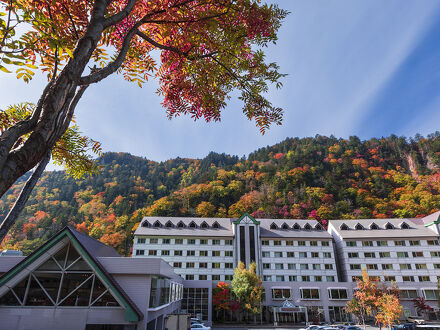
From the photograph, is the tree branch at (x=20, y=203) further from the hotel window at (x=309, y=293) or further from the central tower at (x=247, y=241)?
the central tower at (x=247, y=241)

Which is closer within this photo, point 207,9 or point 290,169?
point 207,9

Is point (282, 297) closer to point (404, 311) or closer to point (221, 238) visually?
point (221, 238)

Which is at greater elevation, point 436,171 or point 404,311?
point 436,171

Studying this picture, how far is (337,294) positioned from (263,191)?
144 ft

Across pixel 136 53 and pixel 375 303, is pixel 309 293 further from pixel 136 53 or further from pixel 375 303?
pixel 136 53

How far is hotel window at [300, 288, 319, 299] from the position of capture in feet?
130

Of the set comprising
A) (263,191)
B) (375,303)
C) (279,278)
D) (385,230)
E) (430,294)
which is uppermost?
(263,191)

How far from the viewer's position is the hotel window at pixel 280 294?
130ft

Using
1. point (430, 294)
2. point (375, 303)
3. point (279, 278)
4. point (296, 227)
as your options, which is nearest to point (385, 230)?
point (430, 294)

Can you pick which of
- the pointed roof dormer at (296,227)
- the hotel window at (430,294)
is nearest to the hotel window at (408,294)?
the hotel window at (430,294)

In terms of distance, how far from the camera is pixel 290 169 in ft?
290

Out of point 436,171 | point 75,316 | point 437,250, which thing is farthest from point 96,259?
point 436,171

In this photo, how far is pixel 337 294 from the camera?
130 ft

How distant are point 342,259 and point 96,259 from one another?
45893 millimetres
